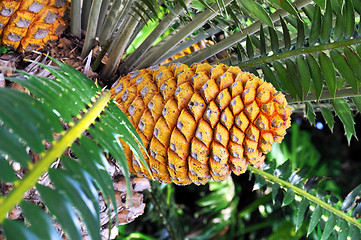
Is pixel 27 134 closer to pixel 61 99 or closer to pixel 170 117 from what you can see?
pixel 61 99

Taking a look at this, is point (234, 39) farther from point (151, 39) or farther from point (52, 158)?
point (52, 158)

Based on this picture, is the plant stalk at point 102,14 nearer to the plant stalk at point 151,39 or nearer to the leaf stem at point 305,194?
the plant stalk at point 151,39

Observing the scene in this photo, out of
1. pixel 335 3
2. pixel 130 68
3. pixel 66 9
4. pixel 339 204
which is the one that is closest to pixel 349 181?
pixel 339 204

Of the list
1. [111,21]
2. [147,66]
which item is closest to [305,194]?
[147,66]

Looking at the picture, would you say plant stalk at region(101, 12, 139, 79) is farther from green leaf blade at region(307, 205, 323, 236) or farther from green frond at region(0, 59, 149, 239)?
green leaf blade at region(307, 205, 323, 236)

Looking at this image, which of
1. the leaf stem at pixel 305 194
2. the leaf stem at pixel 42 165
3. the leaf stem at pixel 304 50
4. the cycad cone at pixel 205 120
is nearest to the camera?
the leaf stem at pixel 42 165

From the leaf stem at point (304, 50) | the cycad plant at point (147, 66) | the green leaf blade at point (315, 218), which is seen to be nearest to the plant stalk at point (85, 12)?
the cycad plant at point (147, 66)

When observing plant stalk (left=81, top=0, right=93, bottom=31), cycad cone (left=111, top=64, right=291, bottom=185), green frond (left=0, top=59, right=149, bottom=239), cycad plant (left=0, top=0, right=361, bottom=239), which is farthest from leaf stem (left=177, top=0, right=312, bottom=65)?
green frond (left=0, top=59, right=149, bottom=239)
